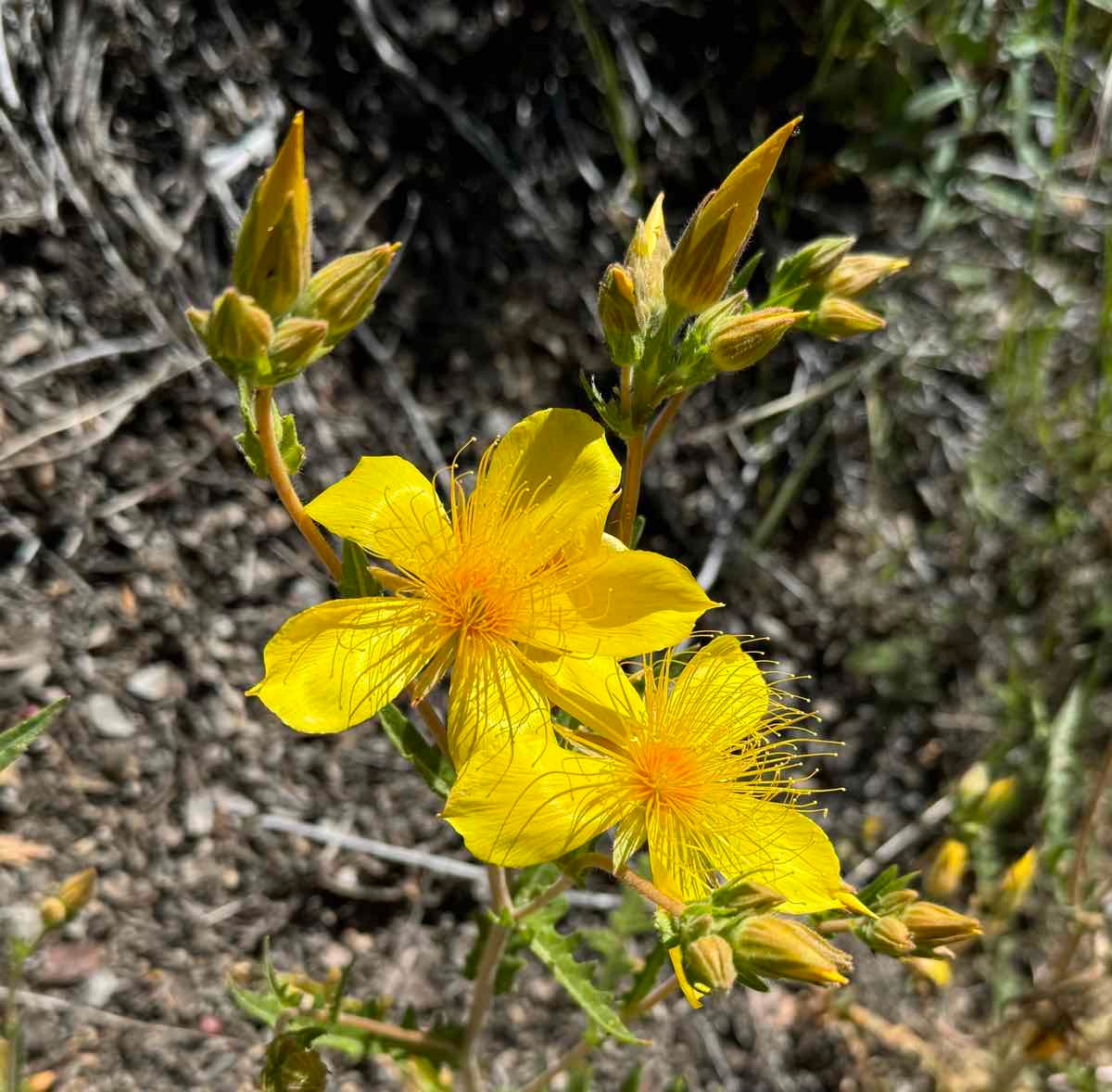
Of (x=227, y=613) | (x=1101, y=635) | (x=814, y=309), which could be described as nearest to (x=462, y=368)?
(x=227, y=613)

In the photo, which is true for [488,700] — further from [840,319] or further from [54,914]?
[54,914]

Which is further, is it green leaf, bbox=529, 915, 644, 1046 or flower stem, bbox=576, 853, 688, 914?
green leaf, bbox=529, 915, 644, 1046

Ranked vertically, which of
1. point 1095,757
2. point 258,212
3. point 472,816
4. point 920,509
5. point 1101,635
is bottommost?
point 1095,757

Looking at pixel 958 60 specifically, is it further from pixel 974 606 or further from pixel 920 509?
pixel 974 606

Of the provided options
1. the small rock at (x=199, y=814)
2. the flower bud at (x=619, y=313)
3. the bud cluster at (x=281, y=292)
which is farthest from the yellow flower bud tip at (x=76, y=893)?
the flower bud at (x=619, y=313)

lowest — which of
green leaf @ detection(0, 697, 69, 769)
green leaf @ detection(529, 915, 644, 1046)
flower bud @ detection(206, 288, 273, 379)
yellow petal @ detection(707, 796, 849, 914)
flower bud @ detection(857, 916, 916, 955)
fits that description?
green leaf @ detection(529, 915, 644, 1046)

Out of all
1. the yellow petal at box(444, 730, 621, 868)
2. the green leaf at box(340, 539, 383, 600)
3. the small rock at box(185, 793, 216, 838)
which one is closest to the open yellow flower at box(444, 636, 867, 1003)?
the yellow petal at box(444, 730, 621, 868)

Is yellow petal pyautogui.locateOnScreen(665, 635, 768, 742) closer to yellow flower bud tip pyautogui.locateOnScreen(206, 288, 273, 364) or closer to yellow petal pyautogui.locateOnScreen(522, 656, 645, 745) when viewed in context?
yellow petal pyautogui.locateOnScreen(522, 656, 645, 745)
